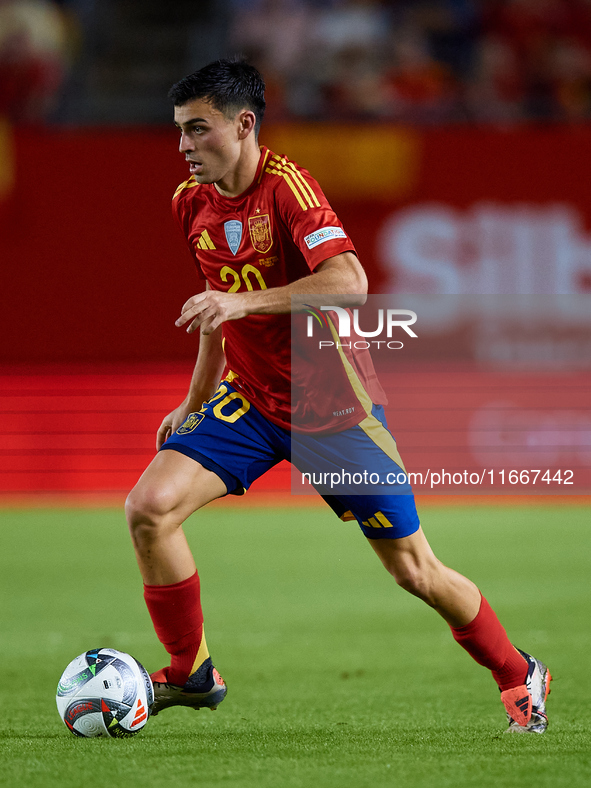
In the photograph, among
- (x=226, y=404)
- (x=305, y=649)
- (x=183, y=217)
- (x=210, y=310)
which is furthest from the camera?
(x=305, y=649)

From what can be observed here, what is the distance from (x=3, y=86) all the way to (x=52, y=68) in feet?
1.99

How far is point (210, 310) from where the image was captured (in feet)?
10.6

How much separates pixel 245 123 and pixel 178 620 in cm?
173

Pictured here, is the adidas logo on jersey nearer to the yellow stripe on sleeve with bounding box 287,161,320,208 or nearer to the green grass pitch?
the yellow stripe on sleeve with bounding box 287,161,320,208

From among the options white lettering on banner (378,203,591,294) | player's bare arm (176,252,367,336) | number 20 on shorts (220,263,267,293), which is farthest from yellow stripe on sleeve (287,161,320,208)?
white lettering on banner (378,203,591,294)

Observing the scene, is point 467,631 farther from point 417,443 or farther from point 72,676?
point 417,443

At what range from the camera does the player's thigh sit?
362 centimetres

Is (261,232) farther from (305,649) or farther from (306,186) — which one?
(305,649)

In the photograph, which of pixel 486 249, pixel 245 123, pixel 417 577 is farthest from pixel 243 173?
pixel 486 249

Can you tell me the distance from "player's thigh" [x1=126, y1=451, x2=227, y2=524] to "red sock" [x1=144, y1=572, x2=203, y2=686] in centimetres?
26

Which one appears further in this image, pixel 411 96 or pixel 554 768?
pixel 411 96

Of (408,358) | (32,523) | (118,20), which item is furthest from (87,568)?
(118,20)

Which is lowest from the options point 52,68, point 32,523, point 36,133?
point 32,523

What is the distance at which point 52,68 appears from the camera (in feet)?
39.4
